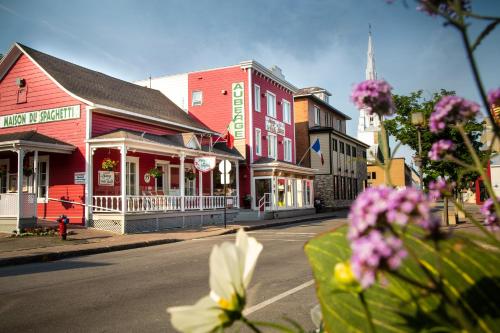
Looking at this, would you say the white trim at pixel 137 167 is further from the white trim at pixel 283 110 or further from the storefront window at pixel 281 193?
the white trim at pixel 283 110

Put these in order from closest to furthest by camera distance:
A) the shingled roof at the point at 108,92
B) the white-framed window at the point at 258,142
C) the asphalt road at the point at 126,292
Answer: the asphalt road at the point at 126,292 < the shingled roof at the point at 108,92 < the white-framed window at the point at 258,142

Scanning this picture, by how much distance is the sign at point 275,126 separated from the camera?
30.9 metres

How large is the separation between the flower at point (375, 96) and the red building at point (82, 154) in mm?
16708

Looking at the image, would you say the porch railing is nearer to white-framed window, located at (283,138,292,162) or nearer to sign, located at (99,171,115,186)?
→ sign, located at (99,171,115,186)

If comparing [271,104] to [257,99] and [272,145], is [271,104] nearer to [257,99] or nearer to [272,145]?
[257,99]

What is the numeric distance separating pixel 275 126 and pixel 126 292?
2638 centimetres

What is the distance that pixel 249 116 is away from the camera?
92.7 ft

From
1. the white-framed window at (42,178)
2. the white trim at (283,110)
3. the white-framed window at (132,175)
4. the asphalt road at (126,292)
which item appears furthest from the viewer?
the white trim at (283,110)

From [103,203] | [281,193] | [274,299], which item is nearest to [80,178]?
[103,203]

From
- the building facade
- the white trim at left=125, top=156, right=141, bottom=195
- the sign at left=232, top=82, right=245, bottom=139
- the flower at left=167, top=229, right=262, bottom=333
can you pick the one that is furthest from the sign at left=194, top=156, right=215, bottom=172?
the flower at left=167, top=229, right=262, bottom=333

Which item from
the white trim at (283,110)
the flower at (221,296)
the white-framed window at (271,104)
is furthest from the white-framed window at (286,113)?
the flower at (221,296)

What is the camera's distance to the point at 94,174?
1869cm

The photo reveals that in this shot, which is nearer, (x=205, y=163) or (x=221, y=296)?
(x=221, y=296)

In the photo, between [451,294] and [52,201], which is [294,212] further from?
[451,294]
